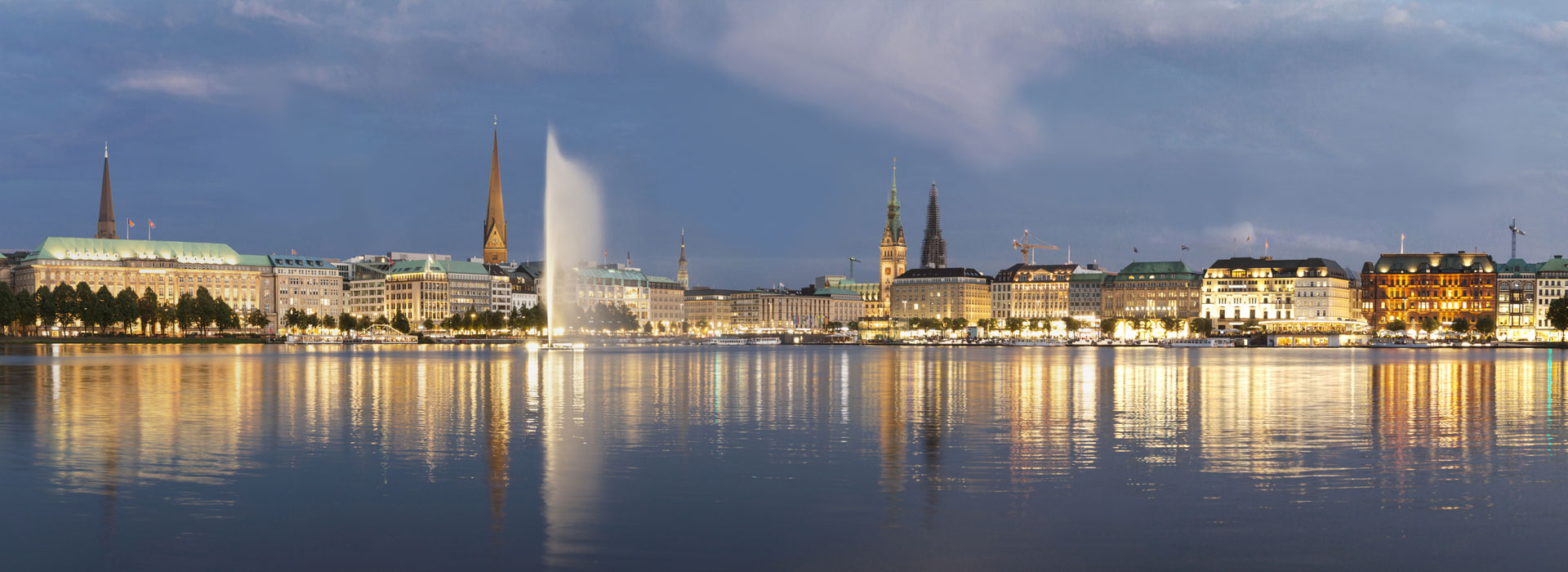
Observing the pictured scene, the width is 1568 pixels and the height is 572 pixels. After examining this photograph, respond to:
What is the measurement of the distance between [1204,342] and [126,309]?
471 ft

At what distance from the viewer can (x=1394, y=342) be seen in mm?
181250

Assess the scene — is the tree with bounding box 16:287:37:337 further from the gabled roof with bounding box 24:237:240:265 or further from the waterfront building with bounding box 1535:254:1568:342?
the waterfront building with bounding box 1535:254:1568:342

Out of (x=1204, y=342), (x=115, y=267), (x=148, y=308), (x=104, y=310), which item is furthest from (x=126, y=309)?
(x=1204, y=342)

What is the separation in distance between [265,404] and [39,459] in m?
14.3

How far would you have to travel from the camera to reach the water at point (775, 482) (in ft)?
49.1

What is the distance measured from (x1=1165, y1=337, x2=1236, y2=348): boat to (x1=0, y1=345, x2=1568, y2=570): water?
146 metres

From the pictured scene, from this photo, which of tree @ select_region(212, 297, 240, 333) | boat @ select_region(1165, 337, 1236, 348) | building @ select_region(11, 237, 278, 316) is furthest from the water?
building @ select_region(11, 237, 278, 316)

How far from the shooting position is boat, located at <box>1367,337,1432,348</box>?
172250 millimetres

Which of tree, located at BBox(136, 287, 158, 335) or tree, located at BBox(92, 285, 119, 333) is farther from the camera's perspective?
tree, located at BBox(136, 287, 158, 335)

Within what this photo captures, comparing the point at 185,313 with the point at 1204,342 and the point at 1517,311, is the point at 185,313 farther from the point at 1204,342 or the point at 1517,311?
the point at 1517,311

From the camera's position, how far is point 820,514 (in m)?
17.4

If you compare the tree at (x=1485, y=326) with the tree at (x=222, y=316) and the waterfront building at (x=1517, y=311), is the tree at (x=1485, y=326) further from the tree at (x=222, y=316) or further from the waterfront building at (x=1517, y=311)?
the tree at (x=222, y=316)

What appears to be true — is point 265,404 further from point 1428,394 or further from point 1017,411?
point 1428,394

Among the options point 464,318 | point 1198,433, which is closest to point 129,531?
point 1198,433
